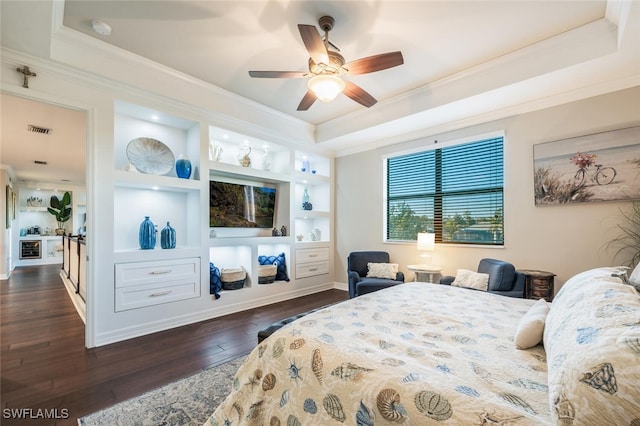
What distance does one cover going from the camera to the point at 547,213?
11.1 ft

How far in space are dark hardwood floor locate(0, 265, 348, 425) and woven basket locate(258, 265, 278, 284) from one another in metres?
0.47

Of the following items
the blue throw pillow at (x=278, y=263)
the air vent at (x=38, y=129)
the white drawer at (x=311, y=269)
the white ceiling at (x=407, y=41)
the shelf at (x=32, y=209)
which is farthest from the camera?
the shelf at (x=32, y=209)

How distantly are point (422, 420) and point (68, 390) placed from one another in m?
2.62

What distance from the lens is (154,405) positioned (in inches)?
75.2

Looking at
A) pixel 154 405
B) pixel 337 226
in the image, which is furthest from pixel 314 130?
pixel 154 405

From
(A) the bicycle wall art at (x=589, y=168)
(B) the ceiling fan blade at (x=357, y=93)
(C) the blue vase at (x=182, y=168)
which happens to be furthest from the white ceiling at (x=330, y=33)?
(A) the bicycle wall art at (x=589, y=168)

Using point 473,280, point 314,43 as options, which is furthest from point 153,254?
point 473,280

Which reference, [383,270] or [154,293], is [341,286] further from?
[154,293]

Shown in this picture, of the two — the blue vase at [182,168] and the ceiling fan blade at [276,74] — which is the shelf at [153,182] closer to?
the blue vase at [182,168]

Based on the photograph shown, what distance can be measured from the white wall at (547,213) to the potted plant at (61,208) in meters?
10.8

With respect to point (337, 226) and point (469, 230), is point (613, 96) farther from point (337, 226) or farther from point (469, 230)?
point (337, 226)

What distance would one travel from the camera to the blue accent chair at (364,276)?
12.9 ft

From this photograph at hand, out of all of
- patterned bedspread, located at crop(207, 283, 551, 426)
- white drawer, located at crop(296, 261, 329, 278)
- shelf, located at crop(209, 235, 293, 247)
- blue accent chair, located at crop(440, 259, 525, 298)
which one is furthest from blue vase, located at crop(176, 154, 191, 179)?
blue accent chair, located at crop(440, 259, 525, 298)

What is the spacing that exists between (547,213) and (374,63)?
281 centimetres
